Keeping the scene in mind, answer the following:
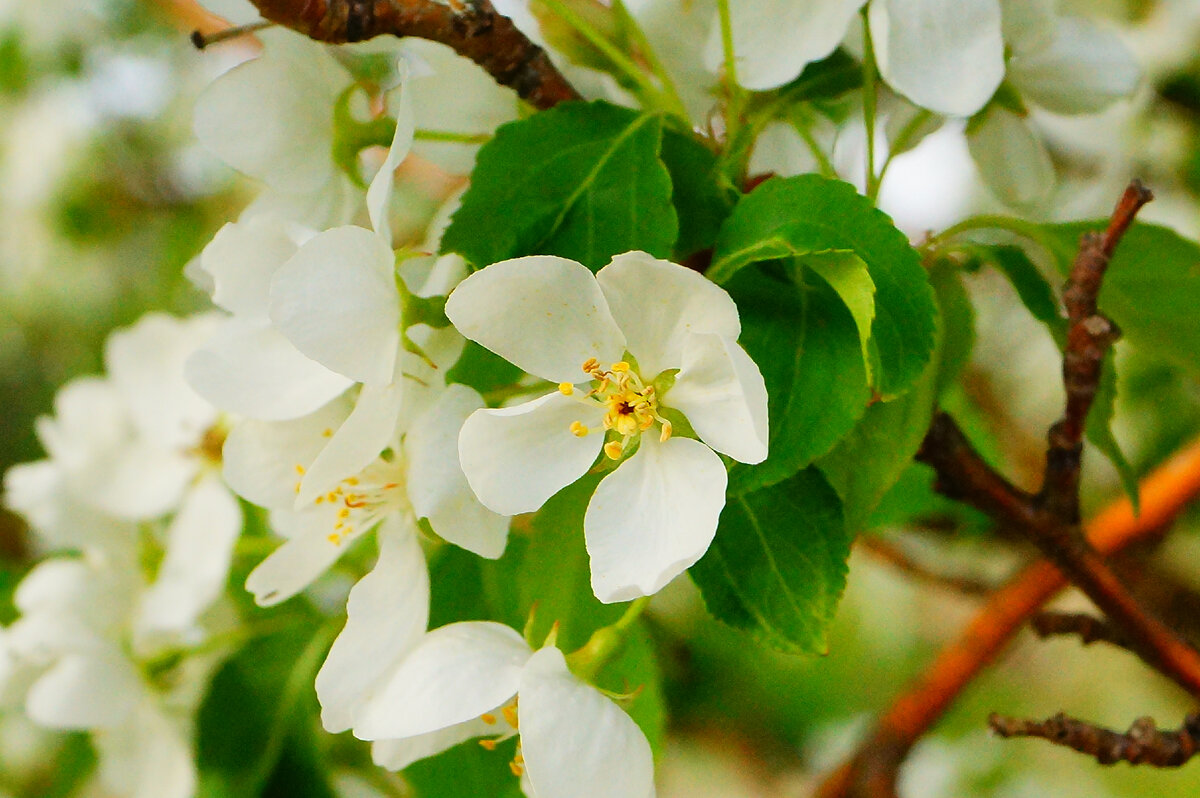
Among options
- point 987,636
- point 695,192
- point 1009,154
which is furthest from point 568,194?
point 987,636

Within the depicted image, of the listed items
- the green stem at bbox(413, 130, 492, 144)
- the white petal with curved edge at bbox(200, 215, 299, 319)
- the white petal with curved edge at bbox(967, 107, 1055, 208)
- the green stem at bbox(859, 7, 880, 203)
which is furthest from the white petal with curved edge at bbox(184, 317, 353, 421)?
the white petal with curved edge at bbox(967, 107, 1055, 208)

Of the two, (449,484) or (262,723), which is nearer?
(449,484)

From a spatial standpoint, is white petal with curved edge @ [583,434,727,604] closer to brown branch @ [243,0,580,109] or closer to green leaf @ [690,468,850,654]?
green leaf @ [690,468,850,654]

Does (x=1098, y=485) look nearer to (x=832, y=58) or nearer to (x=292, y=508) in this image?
(x=832, y=58)

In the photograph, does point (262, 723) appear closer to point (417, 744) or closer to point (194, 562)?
point (194, 562)

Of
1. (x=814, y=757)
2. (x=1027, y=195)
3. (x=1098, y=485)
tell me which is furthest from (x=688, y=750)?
(x=1027, y=195)

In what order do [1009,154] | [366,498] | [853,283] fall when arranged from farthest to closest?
[1009,154] → [366,498] → [853,283]

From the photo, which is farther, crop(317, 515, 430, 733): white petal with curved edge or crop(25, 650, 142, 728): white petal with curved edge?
crop(25, 650, 142, 728): white petal with curved edge
